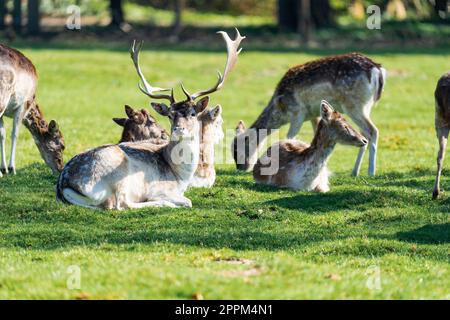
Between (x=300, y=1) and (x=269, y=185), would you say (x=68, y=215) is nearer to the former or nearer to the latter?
(x=269, y=185)

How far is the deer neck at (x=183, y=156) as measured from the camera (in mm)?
11508

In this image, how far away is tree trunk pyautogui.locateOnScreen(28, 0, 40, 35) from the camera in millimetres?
32906

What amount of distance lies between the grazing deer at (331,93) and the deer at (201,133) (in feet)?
4.09

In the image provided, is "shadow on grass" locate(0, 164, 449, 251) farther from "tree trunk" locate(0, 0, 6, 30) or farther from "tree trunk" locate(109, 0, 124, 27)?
"tree trunk" locate(109, 0, 124, 27)

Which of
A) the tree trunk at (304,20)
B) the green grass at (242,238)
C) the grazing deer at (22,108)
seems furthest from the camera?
the tree trunk at (304,20)

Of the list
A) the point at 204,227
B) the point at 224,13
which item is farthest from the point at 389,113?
the point at 224,13

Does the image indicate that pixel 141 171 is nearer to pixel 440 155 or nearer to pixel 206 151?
pixel 206 151

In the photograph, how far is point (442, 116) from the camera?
39.4ft

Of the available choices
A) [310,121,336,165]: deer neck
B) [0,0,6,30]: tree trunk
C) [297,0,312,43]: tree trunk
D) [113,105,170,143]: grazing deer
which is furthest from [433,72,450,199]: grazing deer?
[0,0,6,30]: tree trunk

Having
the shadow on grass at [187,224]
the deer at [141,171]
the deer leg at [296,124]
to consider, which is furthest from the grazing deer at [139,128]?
the shadow on grass at [187,224]

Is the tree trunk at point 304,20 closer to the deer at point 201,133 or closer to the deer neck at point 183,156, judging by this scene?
the deer at point 201,133

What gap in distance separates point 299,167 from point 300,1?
67.5 feet

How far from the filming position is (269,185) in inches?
502

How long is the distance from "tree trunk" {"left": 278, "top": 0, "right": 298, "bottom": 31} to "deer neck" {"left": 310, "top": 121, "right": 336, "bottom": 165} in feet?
75.0
